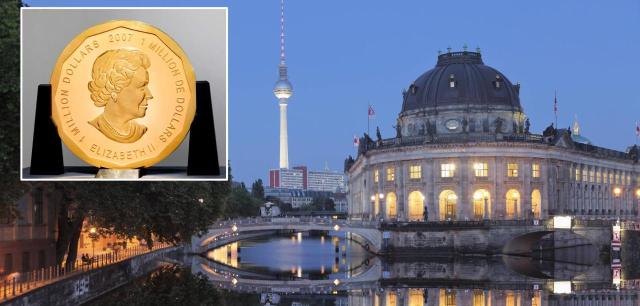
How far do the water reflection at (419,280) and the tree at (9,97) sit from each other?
73.4 ft

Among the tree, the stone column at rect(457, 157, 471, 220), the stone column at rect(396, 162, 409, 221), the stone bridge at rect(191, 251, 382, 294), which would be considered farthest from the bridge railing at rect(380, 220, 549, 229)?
the tree

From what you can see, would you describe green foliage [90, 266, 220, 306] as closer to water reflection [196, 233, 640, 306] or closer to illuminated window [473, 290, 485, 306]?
water reflection [196, 233, 640, 306]

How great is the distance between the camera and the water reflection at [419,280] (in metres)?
55.8

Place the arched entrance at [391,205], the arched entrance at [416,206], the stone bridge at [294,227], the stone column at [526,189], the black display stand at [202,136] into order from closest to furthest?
the black display stand at [202,136] < the stone bridge at [294,227] < the stone column at [526,189] < the arched entrance at [416,206] < the arched entrance at [391,205]

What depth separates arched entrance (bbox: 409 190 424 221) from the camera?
3976 inches

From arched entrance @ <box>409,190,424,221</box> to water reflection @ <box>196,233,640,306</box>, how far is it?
1084cm

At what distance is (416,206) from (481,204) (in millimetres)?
8009

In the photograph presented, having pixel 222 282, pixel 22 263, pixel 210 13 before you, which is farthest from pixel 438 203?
pixel 210 13

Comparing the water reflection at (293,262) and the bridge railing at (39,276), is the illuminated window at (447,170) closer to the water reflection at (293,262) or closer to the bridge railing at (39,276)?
the water reflection at (293,262)

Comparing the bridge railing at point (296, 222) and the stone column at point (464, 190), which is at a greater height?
the stone column at point (464, 190)

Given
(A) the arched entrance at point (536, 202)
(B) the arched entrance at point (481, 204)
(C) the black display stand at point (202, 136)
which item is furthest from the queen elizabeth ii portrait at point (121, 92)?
(A) the arched entrance at point (536, 202)

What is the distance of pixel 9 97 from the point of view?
36.4 m

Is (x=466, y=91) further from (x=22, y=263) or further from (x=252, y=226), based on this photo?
(x=22, y=263)

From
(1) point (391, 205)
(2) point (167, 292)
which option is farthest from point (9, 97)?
(1) point (391, 205)
